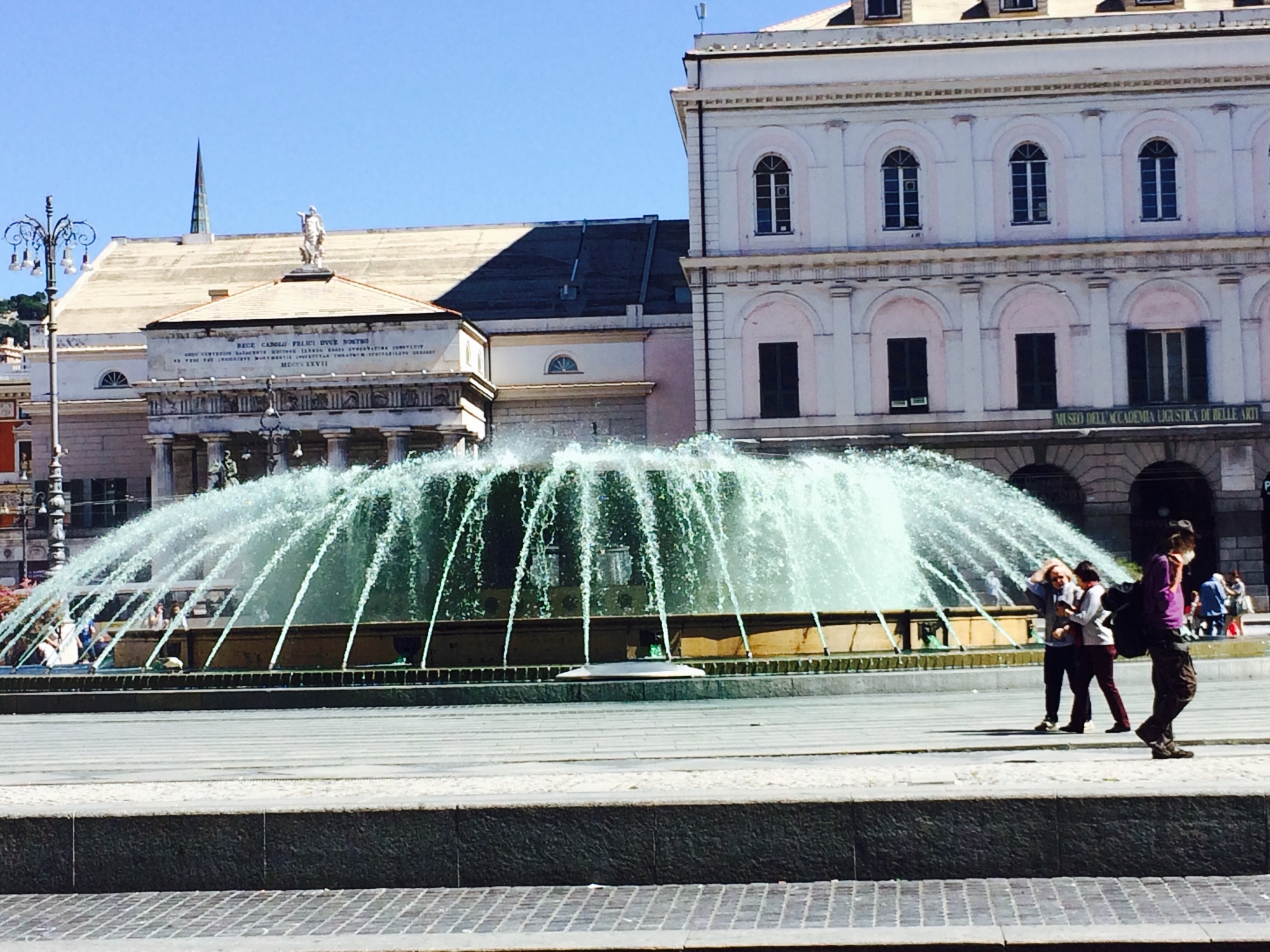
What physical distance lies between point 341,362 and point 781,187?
1815cm

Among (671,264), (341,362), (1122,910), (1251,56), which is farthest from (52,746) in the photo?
(671,264)

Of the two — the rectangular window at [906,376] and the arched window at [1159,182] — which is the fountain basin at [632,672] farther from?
the arched window at [1159,182]

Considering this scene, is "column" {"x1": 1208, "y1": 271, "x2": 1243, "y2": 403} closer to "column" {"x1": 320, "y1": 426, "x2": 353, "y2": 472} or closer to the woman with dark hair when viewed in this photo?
"column" {"x1": 320, "y1": 426, "x2": 353, "y2": 472}

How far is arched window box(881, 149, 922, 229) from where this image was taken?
2078 inches

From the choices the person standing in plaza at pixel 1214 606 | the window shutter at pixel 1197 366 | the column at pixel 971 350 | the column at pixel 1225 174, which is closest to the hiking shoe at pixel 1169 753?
the person standing in plaza at pixel 1214 606

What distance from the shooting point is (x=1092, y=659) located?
47.3 ft

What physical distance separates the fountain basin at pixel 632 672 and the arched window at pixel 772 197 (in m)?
33.9

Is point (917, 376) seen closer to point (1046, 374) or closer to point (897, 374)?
point (897, 374)

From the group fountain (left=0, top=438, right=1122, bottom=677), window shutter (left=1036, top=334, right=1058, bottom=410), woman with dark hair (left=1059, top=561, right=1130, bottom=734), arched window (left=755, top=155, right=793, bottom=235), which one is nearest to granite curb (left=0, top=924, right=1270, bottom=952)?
woman with dark hair (left=1059, top=561, right=1130, bottom=734)

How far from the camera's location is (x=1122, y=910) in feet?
28.0

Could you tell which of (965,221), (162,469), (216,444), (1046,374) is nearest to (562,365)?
(216,444)

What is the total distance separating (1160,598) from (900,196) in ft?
137

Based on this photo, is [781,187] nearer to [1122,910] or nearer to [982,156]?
[982,156]

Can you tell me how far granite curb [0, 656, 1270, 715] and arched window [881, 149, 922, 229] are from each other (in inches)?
1343
